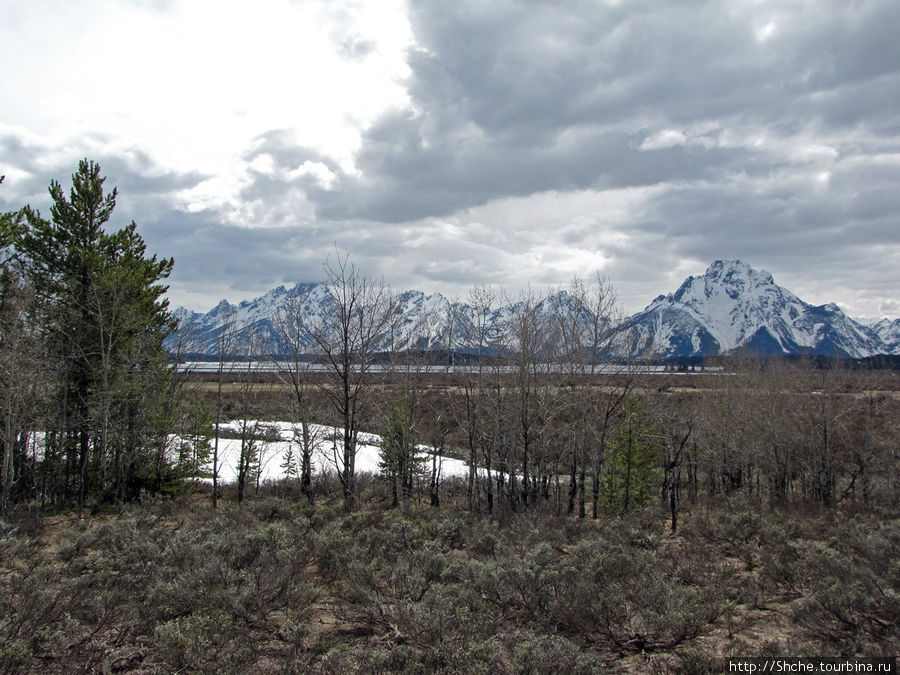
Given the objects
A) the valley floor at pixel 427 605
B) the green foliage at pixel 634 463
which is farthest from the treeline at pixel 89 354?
the green foliage at pixel 634 463

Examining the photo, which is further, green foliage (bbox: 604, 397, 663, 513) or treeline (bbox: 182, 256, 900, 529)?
green foliage (bbox: 604, 397, 663, 513)

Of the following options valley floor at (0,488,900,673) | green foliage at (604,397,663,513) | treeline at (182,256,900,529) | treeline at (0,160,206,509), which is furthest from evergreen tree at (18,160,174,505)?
green foliage at (604,397,663,513)

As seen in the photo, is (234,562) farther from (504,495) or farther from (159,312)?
(504,495)

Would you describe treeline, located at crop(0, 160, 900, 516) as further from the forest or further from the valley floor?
the valley floor

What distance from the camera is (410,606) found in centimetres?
651

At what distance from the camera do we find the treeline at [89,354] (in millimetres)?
16953

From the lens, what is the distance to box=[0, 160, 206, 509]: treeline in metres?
17.0

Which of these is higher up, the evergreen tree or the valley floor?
the evergreen tree

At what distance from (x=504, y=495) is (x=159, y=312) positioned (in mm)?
18038

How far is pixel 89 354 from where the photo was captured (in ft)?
58.5

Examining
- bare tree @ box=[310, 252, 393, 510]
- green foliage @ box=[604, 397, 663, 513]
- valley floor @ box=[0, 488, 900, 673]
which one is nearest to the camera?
valley floor @ box=[0, 488, 900, 673]

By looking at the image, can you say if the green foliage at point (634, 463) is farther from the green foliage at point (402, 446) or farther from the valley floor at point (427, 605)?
the valley floor at point (427, 605)

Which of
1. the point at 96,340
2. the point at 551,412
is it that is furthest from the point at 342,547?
the point at 96,340

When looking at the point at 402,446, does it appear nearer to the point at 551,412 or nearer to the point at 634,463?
the point at 551,412
